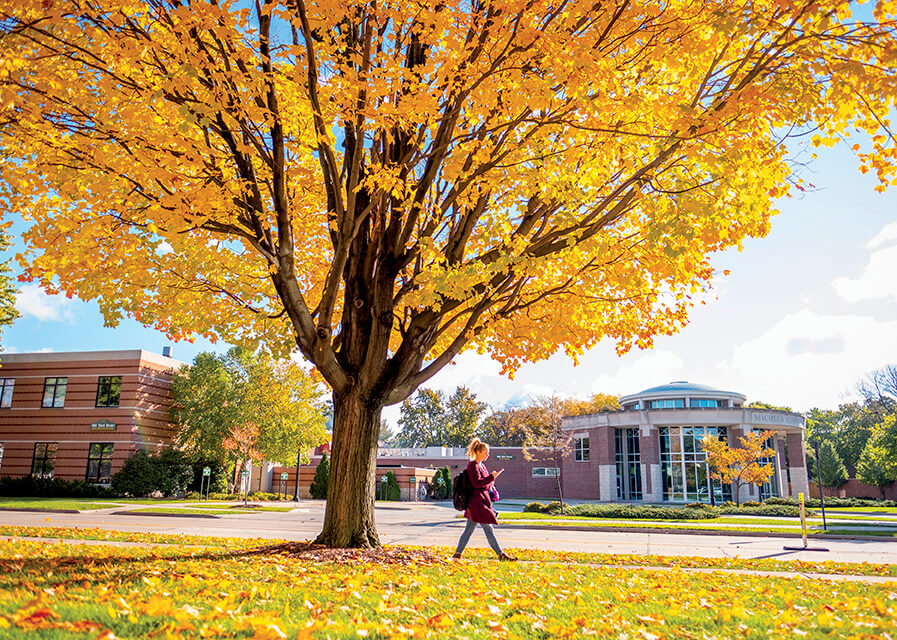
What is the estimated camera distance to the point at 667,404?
146 ft

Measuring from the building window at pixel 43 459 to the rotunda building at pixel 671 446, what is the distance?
3376 centimetres

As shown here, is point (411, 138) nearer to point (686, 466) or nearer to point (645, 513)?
point (645, 513)

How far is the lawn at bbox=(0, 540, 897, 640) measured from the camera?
11.9 feet

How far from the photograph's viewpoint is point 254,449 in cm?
3659

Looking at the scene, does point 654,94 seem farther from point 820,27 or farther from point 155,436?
point 155,436

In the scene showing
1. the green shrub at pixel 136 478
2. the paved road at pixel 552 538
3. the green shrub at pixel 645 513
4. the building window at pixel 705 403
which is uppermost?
the building window at pixel 705 403

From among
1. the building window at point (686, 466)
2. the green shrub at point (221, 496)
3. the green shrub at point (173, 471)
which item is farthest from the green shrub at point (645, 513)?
the green shrub at point (173, 471)

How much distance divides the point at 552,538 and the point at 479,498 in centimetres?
817

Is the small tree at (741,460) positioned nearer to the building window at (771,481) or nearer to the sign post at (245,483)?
the building window at (771,481)

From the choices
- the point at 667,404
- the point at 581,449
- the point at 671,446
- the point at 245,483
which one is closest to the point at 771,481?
the point at 671,446

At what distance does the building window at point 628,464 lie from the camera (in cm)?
4328

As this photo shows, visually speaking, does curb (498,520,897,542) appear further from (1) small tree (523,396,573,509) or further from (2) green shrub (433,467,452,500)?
(2) green shrub (433,467,452,500)

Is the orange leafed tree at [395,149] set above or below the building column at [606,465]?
above

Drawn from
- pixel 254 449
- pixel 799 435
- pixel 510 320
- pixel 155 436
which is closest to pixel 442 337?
pixel 510 320
